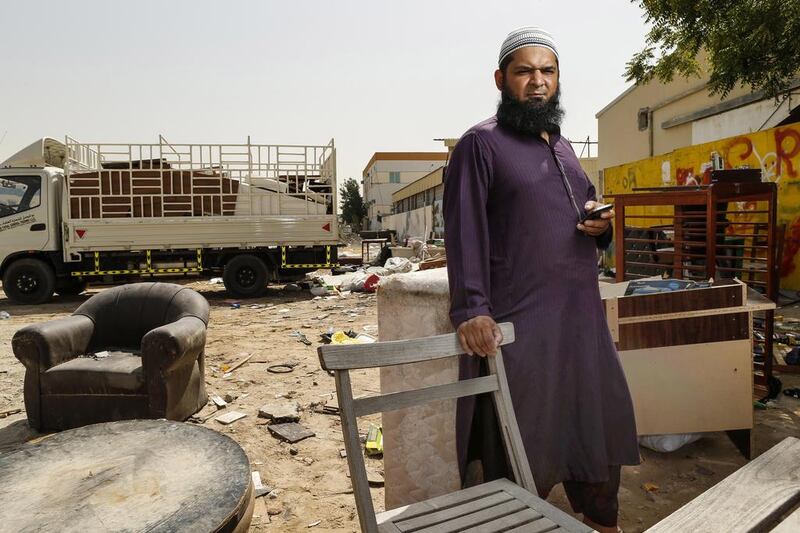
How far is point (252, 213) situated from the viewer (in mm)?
10828

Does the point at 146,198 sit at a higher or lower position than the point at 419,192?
lower

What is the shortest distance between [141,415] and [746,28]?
24.1 ft

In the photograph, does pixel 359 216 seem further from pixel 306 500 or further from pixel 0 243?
pixel 306 500

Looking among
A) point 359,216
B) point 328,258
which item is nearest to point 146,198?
point 328,258

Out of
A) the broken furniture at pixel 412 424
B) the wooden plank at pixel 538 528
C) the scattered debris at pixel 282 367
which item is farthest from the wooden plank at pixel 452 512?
the scattered debris at pixel 282 367

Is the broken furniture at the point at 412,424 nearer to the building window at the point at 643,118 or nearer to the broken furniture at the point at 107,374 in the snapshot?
the broken furniture at the point at 107,374

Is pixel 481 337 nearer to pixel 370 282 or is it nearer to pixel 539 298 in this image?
pixel 539 298

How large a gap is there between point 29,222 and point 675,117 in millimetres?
16104

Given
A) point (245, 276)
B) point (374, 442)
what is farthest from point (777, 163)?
point (245, 276)

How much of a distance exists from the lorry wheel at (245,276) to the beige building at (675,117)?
9.86 meters

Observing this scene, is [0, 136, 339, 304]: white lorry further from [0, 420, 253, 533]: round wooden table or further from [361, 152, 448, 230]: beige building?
[361, 152, 448, 230]: beige building

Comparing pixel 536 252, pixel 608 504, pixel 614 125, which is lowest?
pixel 608 504

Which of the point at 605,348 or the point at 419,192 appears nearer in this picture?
the point at 605,348

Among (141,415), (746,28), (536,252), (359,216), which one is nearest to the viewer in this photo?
(536,252)
